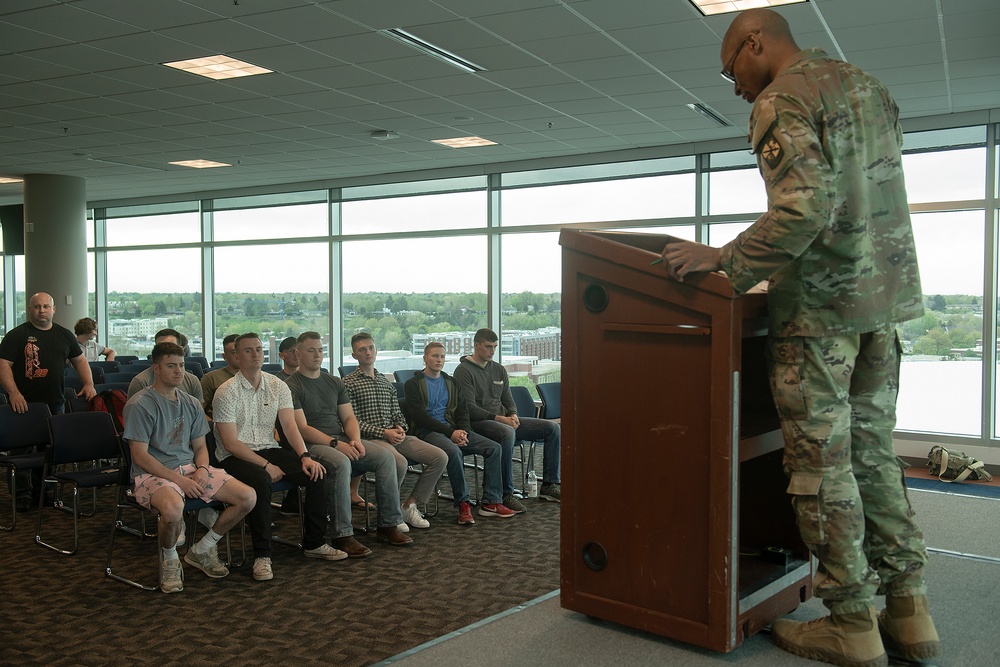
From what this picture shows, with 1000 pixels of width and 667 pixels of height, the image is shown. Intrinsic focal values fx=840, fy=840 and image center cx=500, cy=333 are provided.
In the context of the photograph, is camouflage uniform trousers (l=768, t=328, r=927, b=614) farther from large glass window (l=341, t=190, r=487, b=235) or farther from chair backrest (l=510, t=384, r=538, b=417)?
large glass window (l=341, t=190, r=487, b=235)

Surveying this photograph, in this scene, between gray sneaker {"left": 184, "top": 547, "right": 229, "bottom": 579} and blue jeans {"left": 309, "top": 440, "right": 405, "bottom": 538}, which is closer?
gray sneaker {"left": 184, "top": 547, "right": 229, "bottom": 579}

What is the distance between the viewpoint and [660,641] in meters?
2.26

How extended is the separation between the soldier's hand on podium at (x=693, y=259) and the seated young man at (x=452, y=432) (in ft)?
13.0

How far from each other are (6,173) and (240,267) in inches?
145

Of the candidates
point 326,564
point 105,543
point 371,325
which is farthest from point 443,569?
point 371,325

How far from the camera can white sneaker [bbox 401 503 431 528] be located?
18.5ft

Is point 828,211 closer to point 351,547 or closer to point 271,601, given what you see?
point 271,601

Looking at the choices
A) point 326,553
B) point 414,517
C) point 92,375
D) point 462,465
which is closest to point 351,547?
point 326,553

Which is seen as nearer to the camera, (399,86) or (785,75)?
(785,75)

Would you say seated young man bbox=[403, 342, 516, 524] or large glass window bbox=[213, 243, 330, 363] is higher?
large glass window bbox=[213, 243, 330, 363]

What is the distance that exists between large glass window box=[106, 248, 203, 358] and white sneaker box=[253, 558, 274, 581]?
36.7ft

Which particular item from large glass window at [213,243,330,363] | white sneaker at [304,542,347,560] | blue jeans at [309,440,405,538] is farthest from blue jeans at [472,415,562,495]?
large glass window at [213,243,330,363]

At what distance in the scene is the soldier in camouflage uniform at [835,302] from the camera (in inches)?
80.4

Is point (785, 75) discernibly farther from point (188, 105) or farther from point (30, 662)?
point (188, 105)
